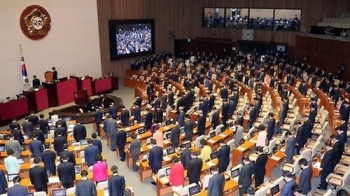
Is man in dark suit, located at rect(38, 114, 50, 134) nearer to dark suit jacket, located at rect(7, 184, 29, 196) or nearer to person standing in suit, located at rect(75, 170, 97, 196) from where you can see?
dark suit jacket, located at rect(7, 184, 29, 196)

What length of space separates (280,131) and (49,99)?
13.6 metres

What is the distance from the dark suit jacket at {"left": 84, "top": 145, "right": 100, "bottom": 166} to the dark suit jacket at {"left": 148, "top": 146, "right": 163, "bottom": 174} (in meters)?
1.77

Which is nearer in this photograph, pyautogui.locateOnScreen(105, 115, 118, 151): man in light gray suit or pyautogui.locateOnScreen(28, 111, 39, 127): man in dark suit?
pyautogui.locateOnScreen(105, 115, 118, 151): man in light gray suit

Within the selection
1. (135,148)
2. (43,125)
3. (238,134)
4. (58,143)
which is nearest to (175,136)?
(135,148)

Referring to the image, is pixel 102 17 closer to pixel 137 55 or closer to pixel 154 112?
pixel 137 55

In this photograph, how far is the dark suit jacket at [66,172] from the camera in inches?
406

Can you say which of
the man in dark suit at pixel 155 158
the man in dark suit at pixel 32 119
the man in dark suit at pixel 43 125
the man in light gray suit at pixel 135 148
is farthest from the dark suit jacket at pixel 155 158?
the man in dark suit at pixel 32 119

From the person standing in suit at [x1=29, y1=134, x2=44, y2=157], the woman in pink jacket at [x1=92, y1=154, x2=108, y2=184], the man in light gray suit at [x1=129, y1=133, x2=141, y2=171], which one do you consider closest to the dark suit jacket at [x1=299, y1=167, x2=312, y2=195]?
the man in light gray suit at [x1=129, y1=133, x2=141, y2=171]

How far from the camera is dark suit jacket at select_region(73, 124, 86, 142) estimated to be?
1424cm

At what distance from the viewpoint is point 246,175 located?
1022cm

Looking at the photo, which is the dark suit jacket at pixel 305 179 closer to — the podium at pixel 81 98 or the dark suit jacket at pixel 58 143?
the dark suit jacket at pixel 58 143

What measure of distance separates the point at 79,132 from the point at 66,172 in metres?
4.08

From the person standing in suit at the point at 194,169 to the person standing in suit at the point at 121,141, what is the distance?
3.60 meters

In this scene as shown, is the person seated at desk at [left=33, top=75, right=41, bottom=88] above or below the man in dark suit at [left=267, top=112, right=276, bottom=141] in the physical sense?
above
